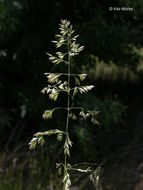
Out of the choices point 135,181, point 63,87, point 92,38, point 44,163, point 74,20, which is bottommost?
point 135,181

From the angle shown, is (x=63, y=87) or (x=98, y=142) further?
(x=98, y=142)

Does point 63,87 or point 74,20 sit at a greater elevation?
point 74,20

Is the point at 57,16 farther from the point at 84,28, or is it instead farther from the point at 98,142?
the point at 98,142

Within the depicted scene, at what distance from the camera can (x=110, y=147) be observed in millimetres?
4148

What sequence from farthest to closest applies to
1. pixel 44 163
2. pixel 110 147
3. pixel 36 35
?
pixel 110 147, pixel 36 35, pixel 44 163

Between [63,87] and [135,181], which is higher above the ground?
[63,87]

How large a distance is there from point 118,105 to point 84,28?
0.99 m

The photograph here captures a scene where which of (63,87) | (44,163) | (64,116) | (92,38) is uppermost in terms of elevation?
(92,38)

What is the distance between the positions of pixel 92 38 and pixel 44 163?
1491 mm

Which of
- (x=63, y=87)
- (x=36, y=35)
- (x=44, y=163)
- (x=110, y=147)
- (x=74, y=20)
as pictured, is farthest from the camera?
(x=110, y=147)

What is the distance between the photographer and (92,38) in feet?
11.6

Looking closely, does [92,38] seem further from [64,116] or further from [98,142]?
[98,142]

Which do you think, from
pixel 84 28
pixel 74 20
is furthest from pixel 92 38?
pixel 74 20

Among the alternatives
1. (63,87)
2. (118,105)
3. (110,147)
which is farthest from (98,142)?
(63,87)
